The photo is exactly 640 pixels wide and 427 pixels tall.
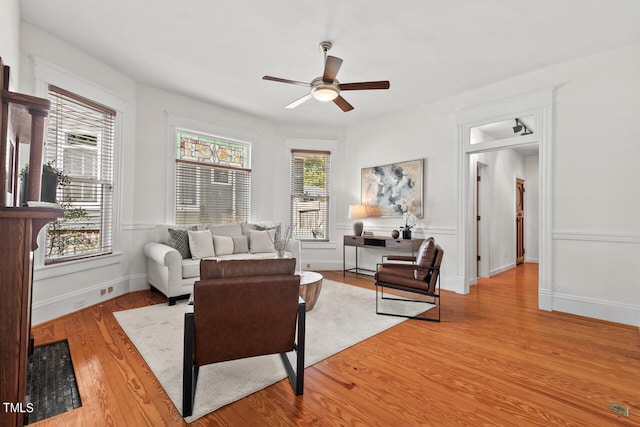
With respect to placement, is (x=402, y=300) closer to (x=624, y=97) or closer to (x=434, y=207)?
(x=434, y=207)

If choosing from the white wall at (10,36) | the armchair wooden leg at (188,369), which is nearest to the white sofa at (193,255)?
the armchair wooden leg at (188,369)

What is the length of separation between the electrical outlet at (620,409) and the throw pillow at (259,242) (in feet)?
13.6

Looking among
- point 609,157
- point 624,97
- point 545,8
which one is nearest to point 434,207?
point 609,157

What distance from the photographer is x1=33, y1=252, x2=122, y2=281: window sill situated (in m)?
3.13

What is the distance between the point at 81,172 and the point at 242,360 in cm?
312

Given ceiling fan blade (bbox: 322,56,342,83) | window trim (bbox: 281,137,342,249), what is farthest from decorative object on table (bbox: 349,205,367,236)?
ceiling fan blade (bbox: 322,56,342,83)

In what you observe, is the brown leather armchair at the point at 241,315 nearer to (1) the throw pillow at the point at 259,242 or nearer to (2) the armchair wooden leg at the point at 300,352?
(2) the armchair wooden leg at the point at 300,352

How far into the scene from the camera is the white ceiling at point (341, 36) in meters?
2.71

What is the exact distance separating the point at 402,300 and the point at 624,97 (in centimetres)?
343

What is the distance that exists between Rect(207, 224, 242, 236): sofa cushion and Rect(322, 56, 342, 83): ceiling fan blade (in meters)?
2.95

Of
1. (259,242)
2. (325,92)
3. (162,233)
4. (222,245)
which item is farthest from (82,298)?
(325,92)

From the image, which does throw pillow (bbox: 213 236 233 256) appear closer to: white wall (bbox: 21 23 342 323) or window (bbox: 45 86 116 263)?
white wall (bbox: 21 23 342 323)

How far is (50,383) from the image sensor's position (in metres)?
2.01

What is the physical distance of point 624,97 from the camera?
10.8 feet
